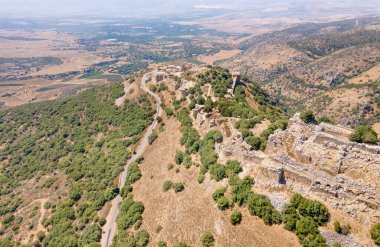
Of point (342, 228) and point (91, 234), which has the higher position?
point (342, 228)

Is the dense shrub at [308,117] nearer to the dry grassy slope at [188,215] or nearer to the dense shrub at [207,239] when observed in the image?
the dry grassy slope at [188,215]

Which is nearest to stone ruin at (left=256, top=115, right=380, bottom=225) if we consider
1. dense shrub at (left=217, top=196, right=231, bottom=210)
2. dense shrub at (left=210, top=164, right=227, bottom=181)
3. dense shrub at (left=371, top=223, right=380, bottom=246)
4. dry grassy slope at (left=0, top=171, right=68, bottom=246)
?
dense shrub at (left=371, top=223, right=380, bottom=246)

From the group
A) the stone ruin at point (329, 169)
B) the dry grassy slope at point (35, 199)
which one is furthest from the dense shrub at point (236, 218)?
the dry grassy slope at point (35, 199)

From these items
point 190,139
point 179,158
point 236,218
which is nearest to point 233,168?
point 236,218

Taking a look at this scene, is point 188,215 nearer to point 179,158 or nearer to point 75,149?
point 179,158

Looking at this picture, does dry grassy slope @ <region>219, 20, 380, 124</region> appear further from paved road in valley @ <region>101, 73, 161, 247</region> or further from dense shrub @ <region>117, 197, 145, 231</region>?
dense shrub @ <region>117, 197, 145, 231</region>

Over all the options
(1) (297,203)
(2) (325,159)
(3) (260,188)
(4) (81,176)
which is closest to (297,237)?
(1) (297,203)
